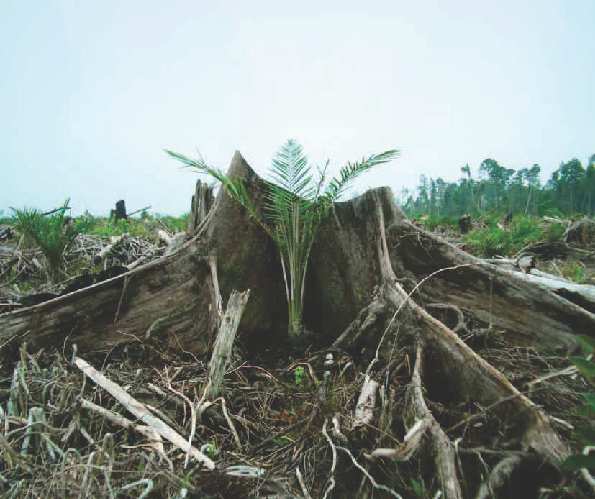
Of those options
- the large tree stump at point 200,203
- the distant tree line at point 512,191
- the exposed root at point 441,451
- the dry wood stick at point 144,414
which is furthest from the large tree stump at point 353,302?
the distant tree line at point 512,191

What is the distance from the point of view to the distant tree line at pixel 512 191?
40062mm

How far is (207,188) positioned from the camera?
378 cm

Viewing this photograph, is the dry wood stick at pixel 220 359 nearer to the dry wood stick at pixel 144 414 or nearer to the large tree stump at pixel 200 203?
the dry wood stick at pixel 144 414

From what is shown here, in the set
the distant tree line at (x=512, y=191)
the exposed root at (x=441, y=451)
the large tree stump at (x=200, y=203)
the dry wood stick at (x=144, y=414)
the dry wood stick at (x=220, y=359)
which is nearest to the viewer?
the exposed root at (x=441, y=451)

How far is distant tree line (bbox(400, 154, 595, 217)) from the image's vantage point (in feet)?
131

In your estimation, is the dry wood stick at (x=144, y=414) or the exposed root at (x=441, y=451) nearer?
the exposed root at (x=441, y=451)

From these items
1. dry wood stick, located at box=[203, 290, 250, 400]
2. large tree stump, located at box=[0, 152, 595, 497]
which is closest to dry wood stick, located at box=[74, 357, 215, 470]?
dry wood stick, located at box=[203, 290, 250, 400]

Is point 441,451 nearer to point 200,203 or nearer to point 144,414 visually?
point 144,414

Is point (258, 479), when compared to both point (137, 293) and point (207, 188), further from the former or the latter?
point (207, 188)

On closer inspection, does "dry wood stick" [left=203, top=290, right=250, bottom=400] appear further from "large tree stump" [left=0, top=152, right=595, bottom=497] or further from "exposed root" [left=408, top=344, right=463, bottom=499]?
"exposed root" [left=408, top=344, right=463, bottom=499]

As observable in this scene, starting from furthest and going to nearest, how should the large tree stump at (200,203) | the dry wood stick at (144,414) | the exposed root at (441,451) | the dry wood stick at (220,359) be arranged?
the large tree stump at (200,203) → the dry wood stick at (220,359) → the dry wood stick at (144,414) → the exposed root at (441,451)

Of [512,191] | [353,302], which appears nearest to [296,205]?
[353,302]

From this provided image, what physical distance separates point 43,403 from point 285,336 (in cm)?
167

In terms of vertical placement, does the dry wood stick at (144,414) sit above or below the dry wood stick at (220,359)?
below
